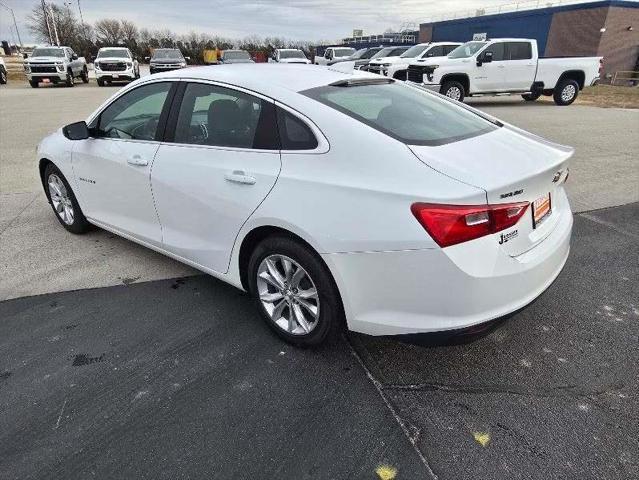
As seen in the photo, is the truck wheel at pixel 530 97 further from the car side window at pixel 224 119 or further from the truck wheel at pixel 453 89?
the car side window at pixel 224 119

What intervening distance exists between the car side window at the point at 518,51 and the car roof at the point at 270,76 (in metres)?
14.2

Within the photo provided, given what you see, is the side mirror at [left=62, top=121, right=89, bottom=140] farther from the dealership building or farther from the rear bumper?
the dealership building

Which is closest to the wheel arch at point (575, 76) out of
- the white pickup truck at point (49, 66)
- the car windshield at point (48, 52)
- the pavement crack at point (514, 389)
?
the pavement crack at point (514, 389)

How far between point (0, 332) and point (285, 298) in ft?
6.36

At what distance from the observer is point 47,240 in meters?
4.62

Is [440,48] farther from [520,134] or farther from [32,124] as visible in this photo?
[520,134]

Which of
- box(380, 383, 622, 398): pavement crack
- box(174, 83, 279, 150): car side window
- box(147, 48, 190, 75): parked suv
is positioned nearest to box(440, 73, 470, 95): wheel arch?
box(174, 83, 279, 150): car side window

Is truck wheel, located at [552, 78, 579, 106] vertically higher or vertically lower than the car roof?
lower

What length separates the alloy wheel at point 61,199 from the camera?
180 inches

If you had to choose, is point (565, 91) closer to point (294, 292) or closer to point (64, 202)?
point (64, 202)

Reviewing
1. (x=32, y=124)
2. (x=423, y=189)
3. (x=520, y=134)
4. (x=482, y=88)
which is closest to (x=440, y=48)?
(x=482, y=88)

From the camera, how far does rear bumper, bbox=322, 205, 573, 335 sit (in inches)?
85.3

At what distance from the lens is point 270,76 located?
3.03 metres

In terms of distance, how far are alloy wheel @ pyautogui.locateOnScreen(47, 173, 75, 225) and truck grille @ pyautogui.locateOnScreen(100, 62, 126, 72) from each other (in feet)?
73.7
